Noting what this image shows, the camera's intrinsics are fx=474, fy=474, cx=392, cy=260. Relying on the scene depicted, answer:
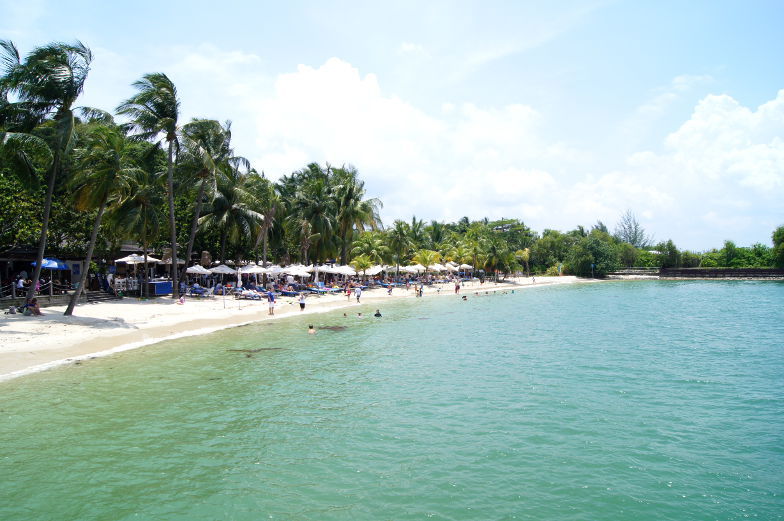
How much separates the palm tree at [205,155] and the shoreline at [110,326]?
749cm

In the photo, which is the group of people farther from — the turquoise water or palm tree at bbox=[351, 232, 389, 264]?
palm tree at bbox=[351, 232, 389, 264]

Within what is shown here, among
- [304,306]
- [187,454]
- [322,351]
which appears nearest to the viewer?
[187,454]

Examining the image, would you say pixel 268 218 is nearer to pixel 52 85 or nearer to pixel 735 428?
pixel 52 85

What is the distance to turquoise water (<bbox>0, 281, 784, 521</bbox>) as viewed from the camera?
710 cm

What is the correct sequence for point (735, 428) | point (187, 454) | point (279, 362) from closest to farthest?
1. point (187, 454)
2. point (735, 428)
3. point (279, 362)

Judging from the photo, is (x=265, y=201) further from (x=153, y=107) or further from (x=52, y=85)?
(x=52, y=85)

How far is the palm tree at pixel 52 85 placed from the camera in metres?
18.9

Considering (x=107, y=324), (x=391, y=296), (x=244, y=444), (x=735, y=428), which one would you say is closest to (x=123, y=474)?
(x=244, y=444)

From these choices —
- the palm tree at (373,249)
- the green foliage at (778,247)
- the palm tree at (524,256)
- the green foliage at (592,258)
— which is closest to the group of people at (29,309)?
the palm tree at (373,249)

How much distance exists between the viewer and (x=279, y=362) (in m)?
16.1

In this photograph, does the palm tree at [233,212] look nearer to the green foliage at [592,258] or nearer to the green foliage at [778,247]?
the green foliage at [592,258]

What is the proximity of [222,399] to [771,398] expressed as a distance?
1427 cm

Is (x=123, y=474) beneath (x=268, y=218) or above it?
beneath

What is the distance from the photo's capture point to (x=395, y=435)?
31.6 feet
